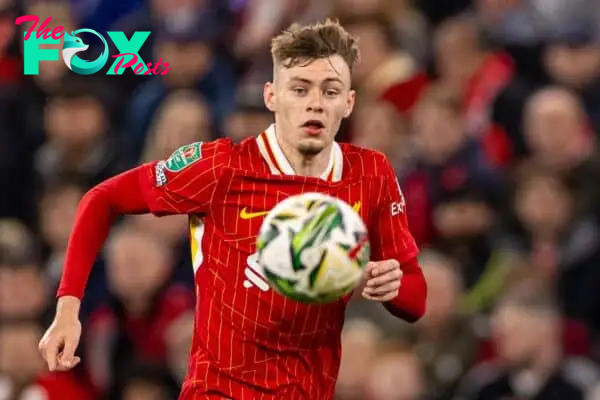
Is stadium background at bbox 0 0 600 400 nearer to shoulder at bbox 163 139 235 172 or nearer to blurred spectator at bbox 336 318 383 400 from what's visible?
blurred spectator at bbox 336 318 383 400

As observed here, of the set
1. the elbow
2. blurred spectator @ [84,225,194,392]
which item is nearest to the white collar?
the elbow

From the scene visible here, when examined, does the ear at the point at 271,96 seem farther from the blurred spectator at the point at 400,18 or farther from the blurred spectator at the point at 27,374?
the blurred spectator at the point at 400,18

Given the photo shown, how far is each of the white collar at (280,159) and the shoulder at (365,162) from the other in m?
0.04

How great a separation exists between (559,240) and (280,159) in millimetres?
3559

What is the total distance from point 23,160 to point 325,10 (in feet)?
7.37

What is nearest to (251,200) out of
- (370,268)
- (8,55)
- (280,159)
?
(280,159)

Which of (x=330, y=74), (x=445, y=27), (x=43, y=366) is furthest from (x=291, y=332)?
(x=445, y=27)

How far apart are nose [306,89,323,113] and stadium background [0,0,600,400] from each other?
2.97m

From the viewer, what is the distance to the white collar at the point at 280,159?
19.4 feet

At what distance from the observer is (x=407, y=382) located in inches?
334

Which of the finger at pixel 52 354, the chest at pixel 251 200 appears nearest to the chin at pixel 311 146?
the chest at pixel 251 200

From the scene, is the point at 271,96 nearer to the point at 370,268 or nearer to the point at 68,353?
→ the point at 370,268

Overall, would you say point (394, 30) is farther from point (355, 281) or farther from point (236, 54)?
point (355, 281)

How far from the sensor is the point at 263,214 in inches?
230
